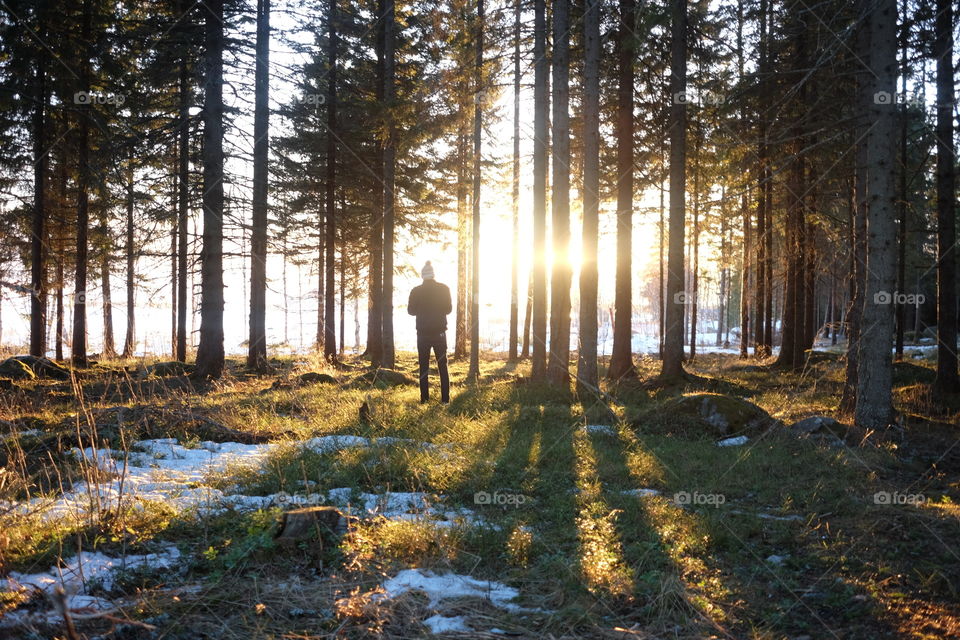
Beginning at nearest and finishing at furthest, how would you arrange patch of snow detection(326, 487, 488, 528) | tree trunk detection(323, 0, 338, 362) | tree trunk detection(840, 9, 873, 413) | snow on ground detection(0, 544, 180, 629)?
snow on ground detection(0, 544, 180, 629)
patch of snow detection(326, 487, 488, 528)
tree trunk detection(840, 9, 873, 413)
tree trunk detection(323, 0, 338, 362)

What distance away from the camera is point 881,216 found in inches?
294

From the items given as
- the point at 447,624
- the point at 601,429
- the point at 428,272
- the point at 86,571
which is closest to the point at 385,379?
the point at 428,272

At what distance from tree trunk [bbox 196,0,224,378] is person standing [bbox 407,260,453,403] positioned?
628 cm

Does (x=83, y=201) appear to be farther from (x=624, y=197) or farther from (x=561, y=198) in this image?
(x=624, y=197)

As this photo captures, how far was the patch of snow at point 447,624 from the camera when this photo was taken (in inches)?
106

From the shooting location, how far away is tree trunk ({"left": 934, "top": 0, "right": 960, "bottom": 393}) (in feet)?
34.7

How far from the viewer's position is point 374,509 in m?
4.38

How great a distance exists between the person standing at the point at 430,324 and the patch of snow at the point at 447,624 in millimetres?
6581

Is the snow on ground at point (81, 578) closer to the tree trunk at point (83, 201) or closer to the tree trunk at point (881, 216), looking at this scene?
the tree trunk at point (881, 216)

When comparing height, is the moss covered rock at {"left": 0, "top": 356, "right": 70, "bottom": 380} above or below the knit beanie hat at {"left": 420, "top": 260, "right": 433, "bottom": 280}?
below

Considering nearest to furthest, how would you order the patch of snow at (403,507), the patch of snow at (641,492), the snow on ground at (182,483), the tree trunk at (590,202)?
1. the snow on ground at (182,483)
2. the patch of snow at (403,507)
3. the patch of snow at (641,492)
4. the tree trunk at (590,202)

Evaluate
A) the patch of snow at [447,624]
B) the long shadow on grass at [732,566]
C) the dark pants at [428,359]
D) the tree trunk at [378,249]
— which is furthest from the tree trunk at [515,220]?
the patch of snow at [447,624]

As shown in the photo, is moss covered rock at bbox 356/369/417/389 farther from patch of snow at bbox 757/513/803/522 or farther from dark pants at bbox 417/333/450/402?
patch of snow at bbox 757/513/803/522

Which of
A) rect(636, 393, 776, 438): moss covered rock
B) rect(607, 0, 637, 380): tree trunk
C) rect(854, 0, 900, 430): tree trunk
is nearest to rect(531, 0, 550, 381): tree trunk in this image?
rect(607, 0, 637, 380): tree trunk
